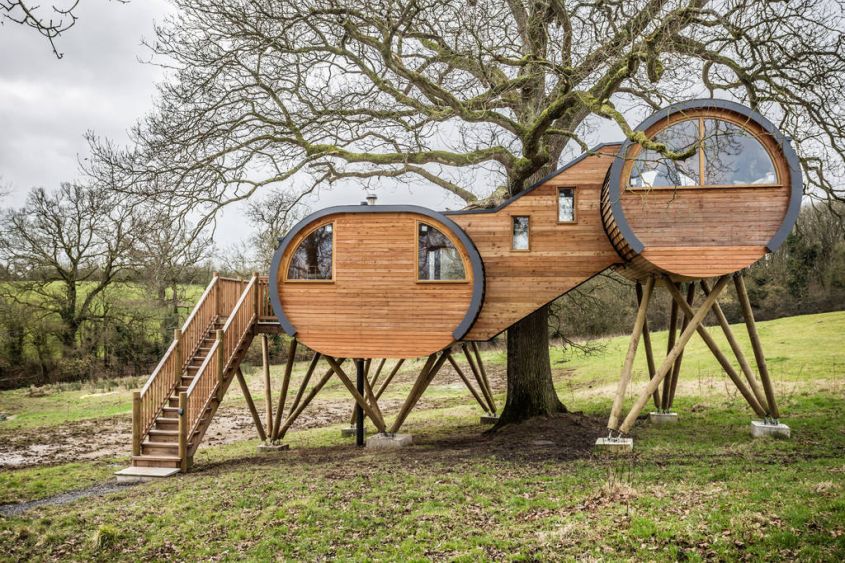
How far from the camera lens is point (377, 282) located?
14227mm

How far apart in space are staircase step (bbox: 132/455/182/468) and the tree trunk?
733cm

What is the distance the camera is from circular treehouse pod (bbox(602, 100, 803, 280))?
1258cm

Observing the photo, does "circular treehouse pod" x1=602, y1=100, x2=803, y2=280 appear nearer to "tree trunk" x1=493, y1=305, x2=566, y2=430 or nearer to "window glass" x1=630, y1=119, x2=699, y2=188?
"window glass" x1=630, y1=119, x2=699, y2=188

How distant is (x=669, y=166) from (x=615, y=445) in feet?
18.4

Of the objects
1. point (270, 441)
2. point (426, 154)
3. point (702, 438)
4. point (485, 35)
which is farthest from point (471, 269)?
point (270, 441)

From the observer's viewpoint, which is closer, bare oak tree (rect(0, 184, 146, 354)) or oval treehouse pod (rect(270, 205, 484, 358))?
oval treehouse pod (rect(270, 205, 484, 358))

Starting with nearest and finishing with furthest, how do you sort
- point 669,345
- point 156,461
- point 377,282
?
point 156,461 < point 377,282 < point 669,345

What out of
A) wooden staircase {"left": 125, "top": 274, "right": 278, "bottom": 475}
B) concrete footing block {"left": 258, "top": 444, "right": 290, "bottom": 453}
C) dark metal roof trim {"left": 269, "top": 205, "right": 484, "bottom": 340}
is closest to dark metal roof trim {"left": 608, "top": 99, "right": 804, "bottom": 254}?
dark metal roof trim {"left": 269, "top": 205, "right": 484, "bottom": 340}

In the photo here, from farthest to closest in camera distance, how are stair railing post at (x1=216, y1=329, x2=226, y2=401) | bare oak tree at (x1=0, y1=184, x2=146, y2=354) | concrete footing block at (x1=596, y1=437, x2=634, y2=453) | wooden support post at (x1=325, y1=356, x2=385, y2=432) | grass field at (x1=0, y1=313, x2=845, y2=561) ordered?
1. bare oak tree at (x1=0, y1=184, x2=146, y2=354)
2. wooden support post at (x1=325, y1=356, x2=385, y2=432)
3. stair railing post at (x1=216, y1=329, x2=226, y2=401)
4. concrete footing block at (x1=596, y1=437, x2=634, y2=453)
5. grass field at (x1=0, y1=313, x2=845, y2=561)

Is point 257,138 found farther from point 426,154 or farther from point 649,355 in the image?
point 649,355

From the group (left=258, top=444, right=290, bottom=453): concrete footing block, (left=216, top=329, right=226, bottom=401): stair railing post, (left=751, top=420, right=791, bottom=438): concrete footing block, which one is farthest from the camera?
(left=258, top=444, right=290, bottom=453): concrete footing block

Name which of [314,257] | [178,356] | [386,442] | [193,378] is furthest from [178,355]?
[386,442]

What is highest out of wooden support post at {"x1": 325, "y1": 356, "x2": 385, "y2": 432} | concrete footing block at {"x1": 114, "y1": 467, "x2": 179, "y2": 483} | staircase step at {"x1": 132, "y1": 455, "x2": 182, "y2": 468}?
wooden support post at {"x1": 325, "y1": 356, "x2": 385, "y2": 432}

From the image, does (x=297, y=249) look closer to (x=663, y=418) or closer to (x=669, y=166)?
(x=669, y=166)
